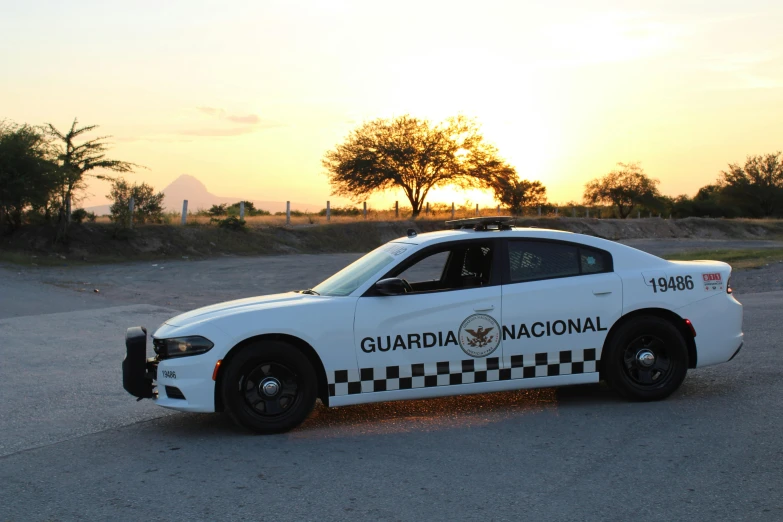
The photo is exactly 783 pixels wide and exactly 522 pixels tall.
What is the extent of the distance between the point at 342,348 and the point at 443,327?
82 centimetres

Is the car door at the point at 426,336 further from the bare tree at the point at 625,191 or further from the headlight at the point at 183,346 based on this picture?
the bare tree at the point at 625,191

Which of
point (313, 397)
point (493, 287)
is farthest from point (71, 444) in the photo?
point (493, 287)

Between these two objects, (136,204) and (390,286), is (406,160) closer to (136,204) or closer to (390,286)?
(136,204)

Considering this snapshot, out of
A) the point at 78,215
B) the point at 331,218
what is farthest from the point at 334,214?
the point at 78,215

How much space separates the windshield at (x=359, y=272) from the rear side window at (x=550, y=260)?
3.12ft

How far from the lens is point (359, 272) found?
6.88m

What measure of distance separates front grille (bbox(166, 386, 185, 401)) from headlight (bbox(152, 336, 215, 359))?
0.24 metres

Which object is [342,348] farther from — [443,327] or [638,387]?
[638,387]

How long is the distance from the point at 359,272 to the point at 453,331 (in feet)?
3.47

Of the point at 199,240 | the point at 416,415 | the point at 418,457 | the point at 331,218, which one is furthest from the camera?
the point at 331,218

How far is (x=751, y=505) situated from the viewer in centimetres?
438

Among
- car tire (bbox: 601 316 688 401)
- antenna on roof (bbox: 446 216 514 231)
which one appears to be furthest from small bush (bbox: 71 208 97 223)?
car tire (bbox: 601 316 688 401)

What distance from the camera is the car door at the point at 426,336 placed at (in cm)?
620

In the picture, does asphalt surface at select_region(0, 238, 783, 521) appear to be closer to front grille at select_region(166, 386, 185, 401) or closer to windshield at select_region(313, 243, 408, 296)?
front grille at select_region(166, 386, 185, 401)
